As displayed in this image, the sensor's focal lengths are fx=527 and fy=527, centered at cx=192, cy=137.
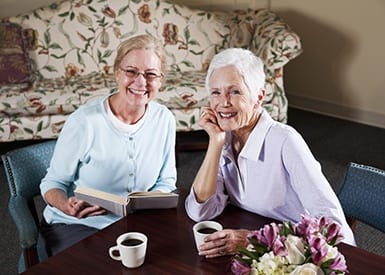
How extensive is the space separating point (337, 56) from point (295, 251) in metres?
3.37

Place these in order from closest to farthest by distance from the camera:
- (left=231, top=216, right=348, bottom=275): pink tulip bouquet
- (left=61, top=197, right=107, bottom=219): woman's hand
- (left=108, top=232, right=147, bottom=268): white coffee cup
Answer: (left=231, top=216, right=348, bottom=275): pink tulip bouquet
(left=108, top=232, right=147, bottom=268): white coffee cup
(left=61, top=197, right=107, bottom=219): woman's hand

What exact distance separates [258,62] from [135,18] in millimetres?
2350

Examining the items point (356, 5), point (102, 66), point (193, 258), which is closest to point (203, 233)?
point (193, 258)

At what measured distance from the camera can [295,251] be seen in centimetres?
88

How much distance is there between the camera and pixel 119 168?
5.69ft

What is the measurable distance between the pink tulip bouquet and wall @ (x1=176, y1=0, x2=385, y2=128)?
3148 mm

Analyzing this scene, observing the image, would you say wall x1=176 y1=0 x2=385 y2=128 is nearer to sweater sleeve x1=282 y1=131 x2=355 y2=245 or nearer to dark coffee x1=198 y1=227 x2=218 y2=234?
sweater sleeve x1=282 y1=131 x2=355 y2=245

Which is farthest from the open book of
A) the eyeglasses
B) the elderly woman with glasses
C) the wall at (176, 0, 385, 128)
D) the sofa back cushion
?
the wall at (176, 0, 385, 128)

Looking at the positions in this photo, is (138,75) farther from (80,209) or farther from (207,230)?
(207,230)

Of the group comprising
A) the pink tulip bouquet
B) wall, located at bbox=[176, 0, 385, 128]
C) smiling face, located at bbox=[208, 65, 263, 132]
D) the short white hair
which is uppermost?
the short white hair

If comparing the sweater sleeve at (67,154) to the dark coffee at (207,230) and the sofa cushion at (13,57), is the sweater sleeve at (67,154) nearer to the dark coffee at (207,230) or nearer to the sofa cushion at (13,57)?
the dark coffee at (207,230)

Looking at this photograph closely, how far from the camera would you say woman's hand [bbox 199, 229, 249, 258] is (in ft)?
4.00

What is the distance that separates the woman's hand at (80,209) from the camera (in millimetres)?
1564

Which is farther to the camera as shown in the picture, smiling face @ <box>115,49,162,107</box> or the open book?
smiling face @ <box>115,49,162,107</box>
